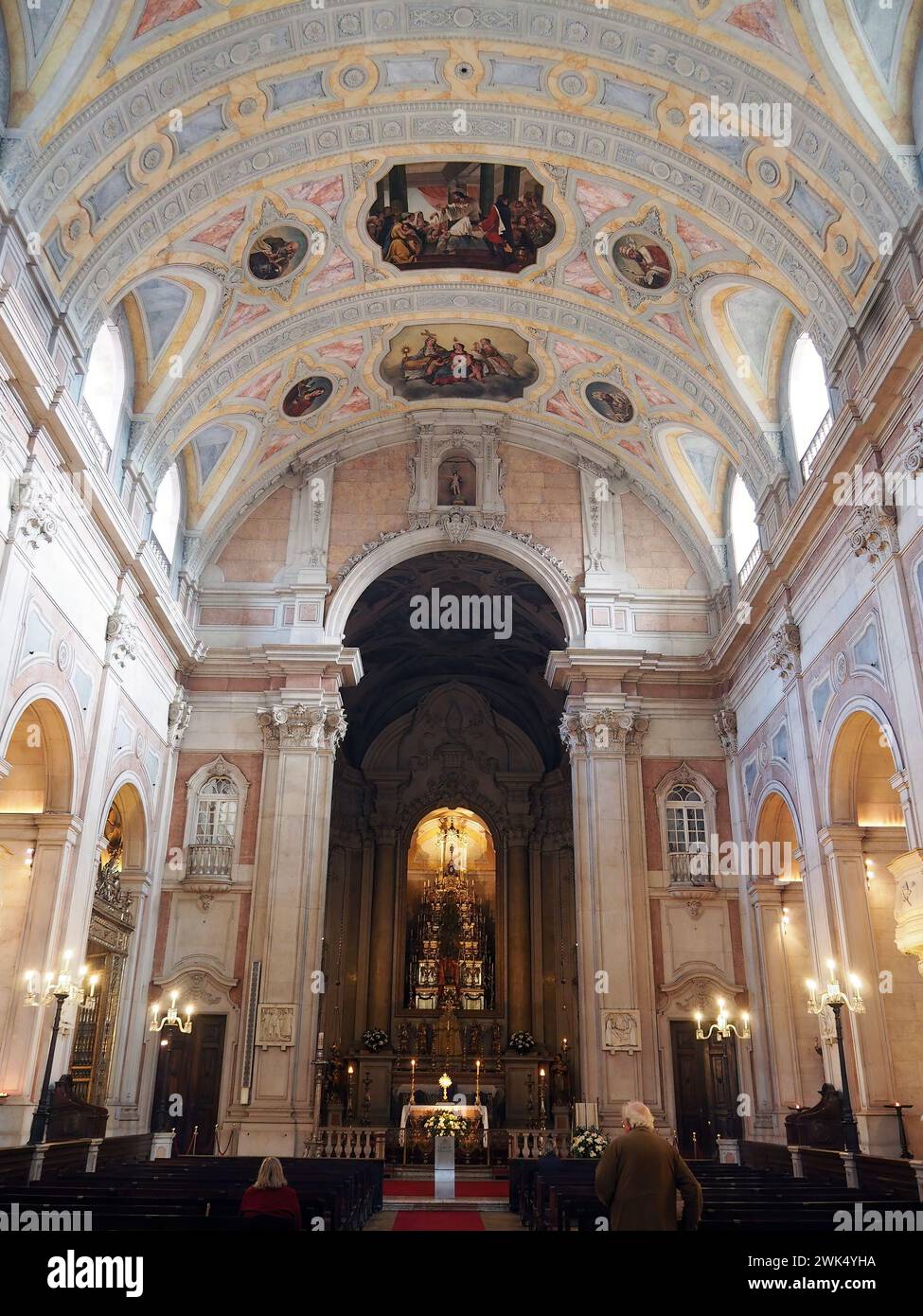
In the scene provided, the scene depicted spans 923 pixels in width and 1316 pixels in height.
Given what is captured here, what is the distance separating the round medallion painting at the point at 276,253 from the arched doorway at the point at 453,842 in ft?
30.5

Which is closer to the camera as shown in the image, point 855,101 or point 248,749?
point 855,101

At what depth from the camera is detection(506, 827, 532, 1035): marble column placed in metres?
28.6

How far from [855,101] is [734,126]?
6.33 feet

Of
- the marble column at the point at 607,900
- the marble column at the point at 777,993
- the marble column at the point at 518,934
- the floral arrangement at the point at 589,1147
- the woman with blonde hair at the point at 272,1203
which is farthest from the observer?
Answer: the marble column at the point at 518,934

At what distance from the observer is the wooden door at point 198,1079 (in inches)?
728

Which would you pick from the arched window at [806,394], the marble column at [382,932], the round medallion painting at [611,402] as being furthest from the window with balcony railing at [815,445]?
the marble column at [382,932]

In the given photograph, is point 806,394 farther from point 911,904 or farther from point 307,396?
point 307,396


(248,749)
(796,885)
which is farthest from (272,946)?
(796,885)

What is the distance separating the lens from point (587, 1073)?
1842cm

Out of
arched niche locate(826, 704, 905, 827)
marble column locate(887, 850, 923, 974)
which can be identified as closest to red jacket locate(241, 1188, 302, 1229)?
marble column locate(887, 850, 923, 974)

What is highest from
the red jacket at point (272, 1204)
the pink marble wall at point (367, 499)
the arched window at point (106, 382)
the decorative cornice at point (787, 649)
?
the pink marble wall at point (367, 499)

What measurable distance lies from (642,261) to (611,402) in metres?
3.96

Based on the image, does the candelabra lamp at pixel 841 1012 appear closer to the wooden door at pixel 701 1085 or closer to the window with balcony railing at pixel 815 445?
the wooden door at pixel 701 1085
